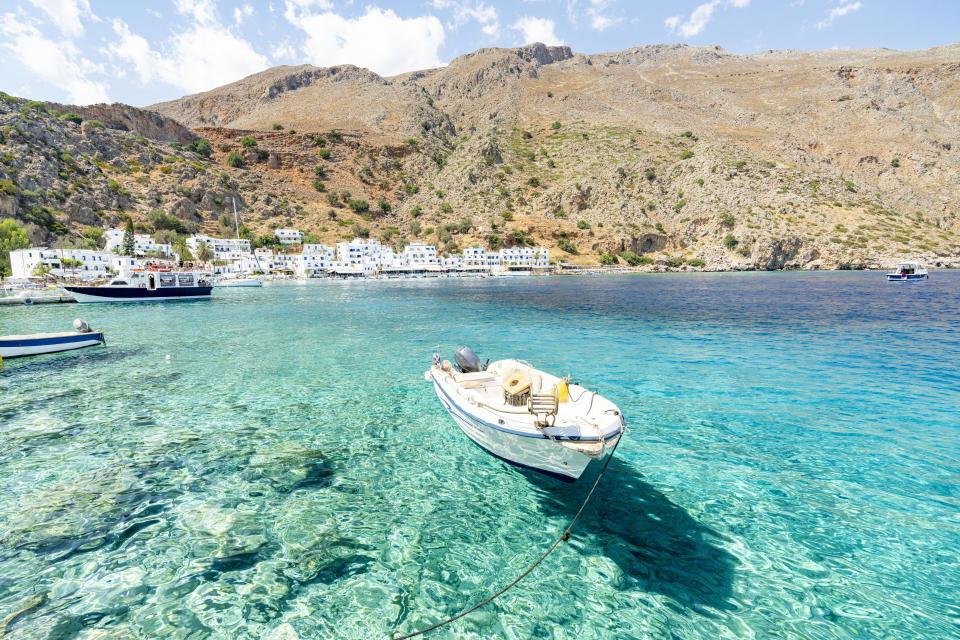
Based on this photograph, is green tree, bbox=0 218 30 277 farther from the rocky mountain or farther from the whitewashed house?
the whitewashed house

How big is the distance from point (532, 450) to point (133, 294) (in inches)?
2456

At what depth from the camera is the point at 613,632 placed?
500 cm

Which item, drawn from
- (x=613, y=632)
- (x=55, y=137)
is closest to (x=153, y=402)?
(x=613, y=632)

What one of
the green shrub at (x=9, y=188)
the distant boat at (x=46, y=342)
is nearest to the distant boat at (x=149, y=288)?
the distant boat at (x=46, y=342)

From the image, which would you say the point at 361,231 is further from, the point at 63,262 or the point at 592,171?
the point at 592,171

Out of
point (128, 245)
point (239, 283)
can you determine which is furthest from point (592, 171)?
point (128, 245)

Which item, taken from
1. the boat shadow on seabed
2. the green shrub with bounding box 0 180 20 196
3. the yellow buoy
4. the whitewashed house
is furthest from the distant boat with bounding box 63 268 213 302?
the whitewashed house

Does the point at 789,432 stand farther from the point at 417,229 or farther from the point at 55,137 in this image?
the point at 55,137

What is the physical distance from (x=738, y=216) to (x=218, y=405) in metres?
138

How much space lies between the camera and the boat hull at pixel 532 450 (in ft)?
21.9

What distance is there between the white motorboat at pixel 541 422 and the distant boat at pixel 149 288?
194ft

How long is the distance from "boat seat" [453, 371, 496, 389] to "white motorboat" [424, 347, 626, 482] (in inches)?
10.7

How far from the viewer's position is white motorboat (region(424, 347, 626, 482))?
21.4ft

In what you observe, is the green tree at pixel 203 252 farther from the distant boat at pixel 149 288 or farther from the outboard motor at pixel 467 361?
the outboard motor at pixel 467 361
